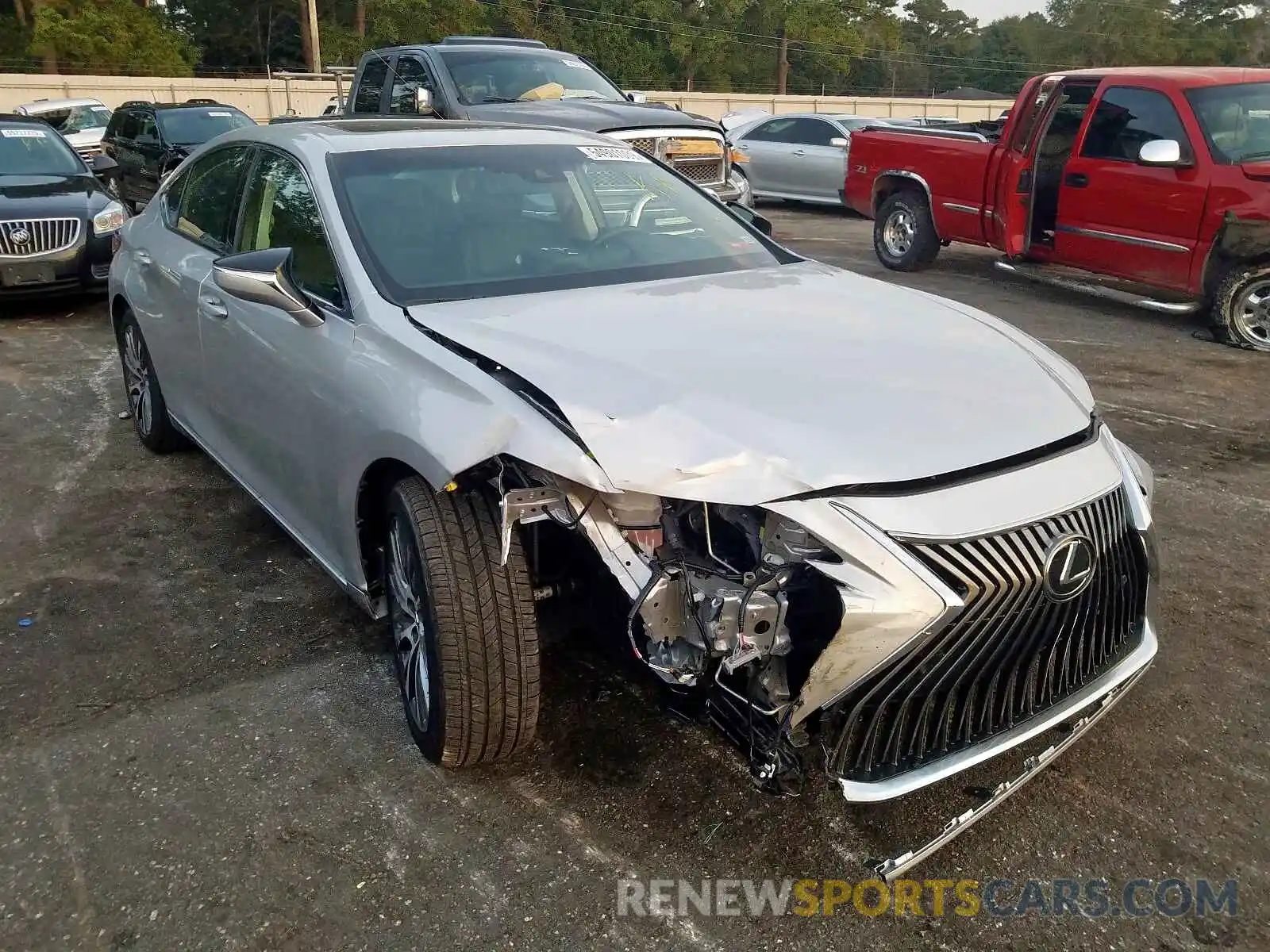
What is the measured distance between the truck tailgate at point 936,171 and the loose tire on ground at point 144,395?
23.3 ft

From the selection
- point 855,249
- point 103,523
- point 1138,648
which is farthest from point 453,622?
point 855,249

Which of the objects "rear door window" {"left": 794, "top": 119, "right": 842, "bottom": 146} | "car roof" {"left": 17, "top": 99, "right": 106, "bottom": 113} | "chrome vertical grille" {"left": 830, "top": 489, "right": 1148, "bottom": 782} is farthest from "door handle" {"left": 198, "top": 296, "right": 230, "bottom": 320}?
"car roof" {"left": 17, "top": 99, "right": 106, "bottom": 113}

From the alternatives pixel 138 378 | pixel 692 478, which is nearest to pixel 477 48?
pixel 138 378

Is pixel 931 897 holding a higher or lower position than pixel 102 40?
lower

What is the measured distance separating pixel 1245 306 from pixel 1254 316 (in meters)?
0.09

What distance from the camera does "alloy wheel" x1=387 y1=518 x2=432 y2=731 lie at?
284 centimetres

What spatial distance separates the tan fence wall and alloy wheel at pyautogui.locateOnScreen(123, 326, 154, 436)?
3041cm

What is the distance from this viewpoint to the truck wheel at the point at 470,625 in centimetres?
267

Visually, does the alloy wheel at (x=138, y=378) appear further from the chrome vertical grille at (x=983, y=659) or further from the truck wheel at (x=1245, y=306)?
the truck wheel at (x=1245, y=306)

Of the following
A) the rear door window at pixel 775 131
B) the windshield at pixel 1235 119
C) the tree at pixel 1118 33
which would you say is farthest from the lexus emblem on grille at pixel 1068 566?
the tree at pixel 1118 33

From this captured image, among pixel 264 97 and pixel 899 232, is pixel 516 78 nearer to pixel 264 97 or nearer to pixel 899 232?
pixel 899 232

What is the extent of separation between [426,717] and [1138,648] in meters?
1.90

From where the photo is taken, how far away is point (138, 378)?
214 inches

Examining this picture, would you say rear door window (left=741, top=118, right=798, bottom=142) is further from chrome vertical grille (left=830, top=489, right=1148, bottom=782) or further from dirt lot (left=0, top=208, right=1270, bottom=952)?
chrome vertical grille (left=830, top=489, right=1148, bottom=782)
